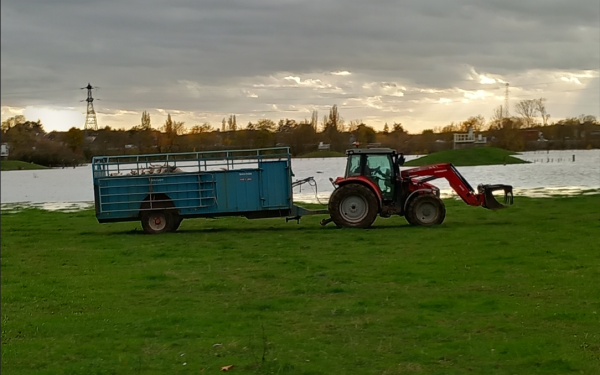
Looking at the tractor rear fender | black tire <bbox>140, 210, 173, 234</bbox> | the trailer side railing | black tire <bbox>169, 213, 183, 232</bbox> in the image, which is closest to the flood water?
the trailer side railing

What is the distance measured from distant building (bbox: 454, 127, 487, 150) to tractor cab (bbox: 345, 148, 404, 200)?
200 ft

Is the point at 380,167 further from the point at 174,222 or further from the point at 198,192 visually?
the point at 174,222

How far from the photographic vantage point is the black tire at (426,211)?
2148cm

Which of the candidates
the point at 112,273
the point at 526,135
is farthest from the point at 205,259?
the point at 526,135

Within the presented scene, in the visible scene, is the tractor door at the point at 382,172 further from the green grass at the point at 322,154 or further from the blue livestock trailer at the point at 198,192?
the green grass at the point at 322,154

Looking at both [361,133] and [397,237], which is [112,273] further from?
[361,133]

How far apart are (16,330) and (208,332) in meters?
2.55

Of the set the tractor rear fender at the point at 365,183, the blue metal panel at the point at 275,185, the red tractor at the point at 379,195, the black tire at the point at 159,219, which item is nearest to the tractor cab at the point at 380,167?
the red tractor at the point at 379,195

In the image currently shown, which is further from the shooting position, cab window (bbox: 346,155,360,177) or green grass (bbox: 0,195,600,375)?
cab window (bbox: 346,155,360,177)

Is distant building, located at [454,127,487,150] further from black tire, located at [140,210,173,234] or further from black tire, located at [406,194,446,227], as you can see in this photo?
black tire, located at [140,210,173,234]

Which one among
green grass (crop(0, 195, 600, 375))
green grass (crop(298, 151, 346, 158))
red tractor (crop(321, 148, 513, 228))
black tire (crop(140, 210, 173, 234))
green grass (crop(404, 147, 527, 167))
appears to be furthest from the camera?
green grass (crop(404, 147, 527, 167))

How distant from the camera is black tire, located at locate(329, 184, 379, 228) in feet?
69.7

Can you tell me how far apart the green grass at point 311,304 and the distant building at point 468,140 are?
210ft

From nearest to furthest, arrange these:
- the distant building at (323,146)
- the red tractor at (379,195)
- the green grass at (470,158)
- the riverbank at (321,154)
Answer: the red tractor at (379,195)
the riverbank at (321,154)
the distant building at (323,146)
the green grass at (470,158)
